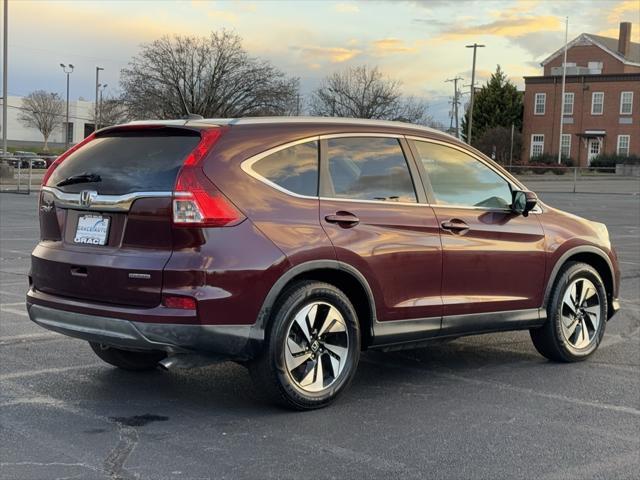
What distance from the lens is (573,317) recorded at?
6.25m

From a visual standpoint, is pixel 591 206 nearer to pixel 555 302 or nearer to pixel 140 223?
pixel 555 302

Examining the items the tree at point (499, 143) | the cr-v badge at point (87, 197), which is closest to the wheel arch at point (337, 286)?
the cr-v badge at point (87, 197)

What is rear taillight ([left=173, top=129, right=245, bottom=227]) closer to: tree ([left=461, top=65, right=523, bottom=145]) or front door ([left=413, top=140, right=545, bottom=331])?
front door ([left=413, top=140, right=545, bottom=331])

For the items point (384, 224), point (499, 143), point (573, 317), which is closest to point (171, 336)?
point (384, 224)

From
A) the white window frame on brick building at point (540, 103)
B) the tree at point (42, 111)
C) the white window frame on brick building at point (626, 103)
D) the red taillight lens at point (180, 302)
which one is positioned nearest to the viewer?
the red taillight lens at point (180, 302)

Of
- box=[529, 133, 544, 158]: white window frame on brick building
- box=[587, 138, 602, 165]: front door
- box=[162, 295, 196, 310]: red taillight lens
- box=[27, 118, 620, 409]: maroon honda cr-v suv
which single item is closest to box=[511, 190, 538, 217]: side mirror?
box=[27, 118, 620, 409]: maroon honda cr-v suv

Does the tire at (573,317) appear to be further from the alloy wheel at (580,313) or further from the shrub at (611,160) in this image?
the shrub at (611,160)

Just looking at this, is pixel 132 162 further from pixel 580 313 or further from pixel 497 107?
pixel 497 107

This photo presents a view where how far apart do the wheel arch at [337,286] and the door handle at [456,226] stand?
83 centimetres

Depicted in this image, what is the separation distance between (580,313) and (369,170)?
240 centimetres

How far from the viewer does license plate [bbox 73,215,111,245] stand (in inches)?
181

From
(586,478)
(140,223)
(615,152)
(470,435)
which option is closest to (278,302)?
(140,223)

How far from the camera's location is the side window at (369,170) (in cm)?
503

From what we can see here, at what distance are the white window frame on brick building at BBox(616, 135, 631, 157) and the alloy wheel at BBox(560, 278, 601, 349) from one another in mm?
62371
